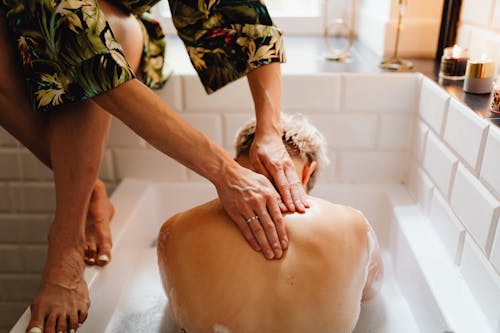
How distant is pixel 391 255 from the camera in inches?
47.8

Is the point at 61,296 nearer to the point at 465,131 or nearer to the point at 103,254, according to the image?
the point at 103,254

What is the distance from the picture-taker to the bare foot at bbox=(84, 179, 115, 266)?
1.02 metres

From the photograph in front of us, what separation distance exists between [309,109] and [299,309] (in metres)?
0.66

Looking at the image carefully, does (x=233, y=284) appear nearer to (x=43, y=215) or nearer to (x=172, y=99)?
(x=172, y=99)

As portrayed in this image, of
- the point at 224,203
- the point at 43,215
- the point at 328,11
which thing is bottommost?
the point at 43,215

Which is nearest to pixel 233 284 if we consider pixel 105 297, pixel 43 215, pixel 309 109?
pixel 105 297

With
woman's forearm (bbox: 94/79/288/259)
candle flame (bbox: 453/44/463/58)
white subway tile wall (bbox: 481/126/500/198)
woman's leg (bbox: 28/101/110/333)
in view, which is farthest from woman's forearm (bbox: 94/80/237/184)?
candle flame (bbox: 453/44/463/58)

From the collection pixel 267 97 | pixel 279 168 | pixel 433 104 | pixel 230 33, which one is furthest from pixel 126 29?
pixel 433 104

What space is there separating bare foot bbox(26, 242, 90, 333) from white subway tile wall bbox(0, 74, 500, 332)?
0.50 meters

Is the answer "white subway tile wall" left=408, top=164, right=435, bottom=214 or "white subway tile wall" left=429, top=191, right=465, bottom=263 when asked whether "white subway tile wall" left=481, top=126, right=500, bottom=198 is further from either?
"white subway tile wall" left=408, top=164, right=435, bottom=214

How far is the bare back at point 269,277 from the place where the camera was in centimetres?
76

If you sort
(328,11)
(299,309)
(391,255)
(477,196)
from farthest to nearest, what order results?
(328,11) → (391,255) → (477,196) → (299,309)

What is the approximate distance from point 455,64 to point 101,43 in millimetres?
769

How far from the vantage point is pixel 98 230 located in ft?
3.51
